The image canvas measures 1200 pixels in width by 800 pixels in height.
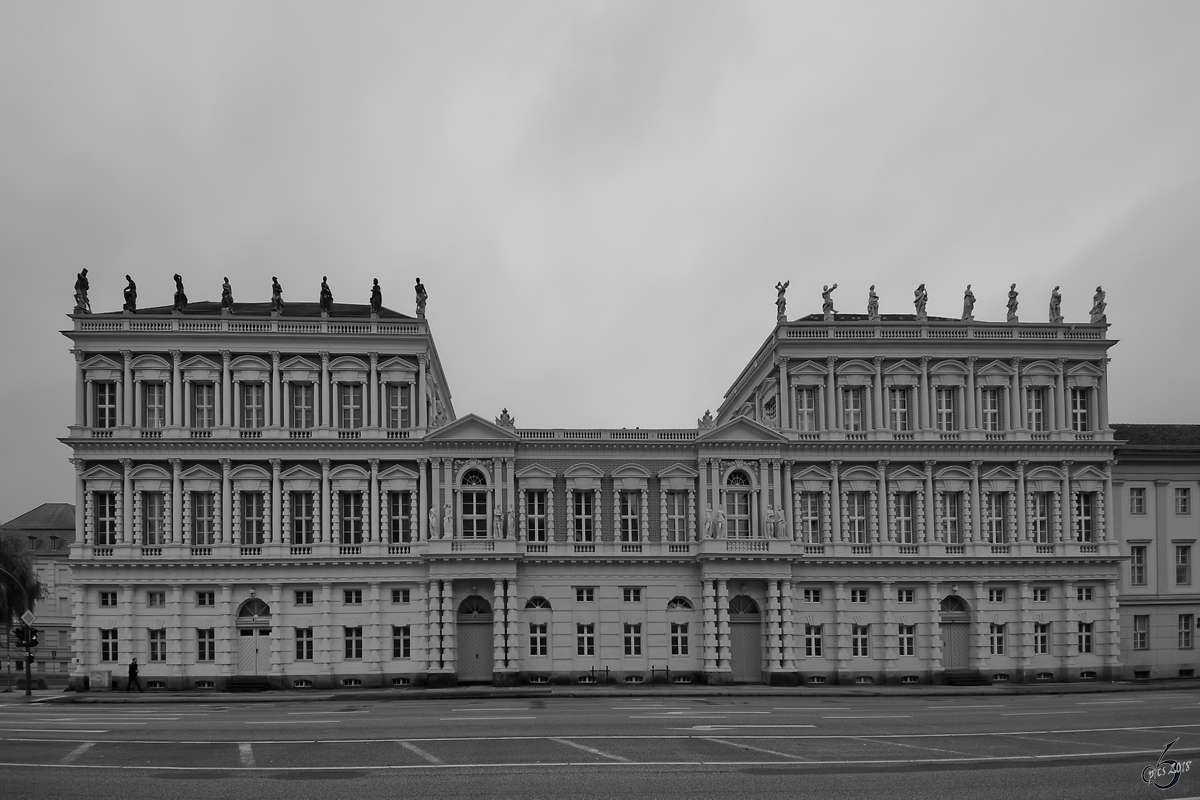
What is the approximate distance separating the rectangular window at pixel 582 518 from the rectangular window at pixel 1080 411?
2537 cm

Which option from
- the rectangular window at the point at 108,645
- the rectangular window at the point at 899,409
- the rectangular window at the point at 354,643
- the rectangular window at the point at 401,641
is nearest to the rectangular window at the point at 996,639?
the rectangular window at the point at 899,409

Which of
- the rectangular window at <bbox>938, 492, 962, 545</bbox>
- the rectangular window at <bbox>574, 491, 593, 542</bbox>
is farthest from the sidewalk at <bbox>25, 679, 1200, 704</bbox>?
the rectangular window at <bbox>938, 492, 962, 545</bbox>

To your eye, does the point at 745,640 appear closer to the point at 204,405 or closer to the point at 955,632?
the point at 955,632

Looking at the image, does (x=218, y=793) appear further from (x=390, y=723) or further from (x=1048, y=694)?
(x=1048, y=694)

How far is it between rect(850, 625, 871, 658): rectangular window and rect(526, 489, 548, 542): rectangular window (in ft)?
53.0

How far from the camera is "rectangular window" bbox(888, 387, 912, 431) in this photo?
2208 inches

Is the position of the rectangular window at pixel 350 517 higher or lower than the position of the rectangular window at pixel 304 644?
higher

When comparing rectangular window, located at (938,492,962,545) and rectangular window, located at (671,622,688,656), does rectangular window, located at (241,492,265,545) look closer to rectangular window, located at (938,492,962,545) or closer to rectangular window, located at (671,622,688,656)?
rectangular window, located at (671,622,688,656)

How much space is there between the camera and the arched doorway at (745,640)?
54125 millimetres

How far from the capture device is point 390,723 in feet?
99.9

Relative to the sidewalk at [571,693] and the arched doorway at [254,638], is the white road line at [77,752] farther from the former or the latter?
the arched doorway at [254,638]

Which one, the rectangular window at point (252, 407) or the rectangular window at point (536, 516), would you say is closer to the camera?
the rectangular window at point (252, 407)

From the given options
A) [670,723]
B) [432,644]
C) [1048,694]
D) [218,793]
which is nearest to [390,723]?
[670,723]

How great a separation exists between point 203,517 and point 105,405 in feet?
23.7
